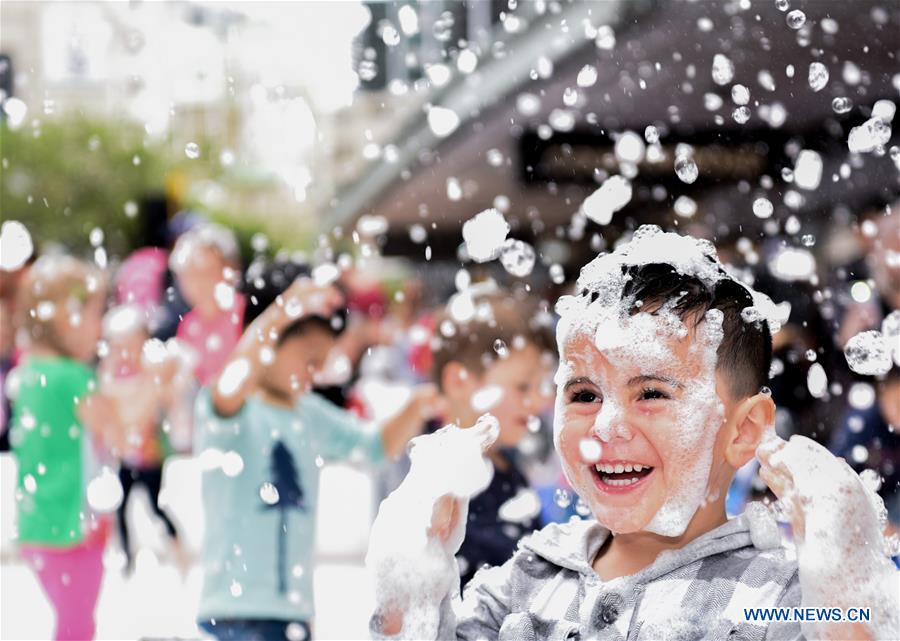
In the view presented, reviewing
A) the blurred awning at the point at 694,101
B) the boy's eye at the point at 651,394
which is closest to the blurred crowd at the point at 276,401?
the blurred awning at the point at 694,101

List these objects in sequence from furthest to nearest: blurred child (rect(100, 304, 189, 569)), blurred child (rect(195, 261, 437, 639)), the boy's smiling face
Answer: blurred child (rect(100, 304, 189, 569)) → blurred child (rect(195, 261, 437, 639)) → the boy's smiling face

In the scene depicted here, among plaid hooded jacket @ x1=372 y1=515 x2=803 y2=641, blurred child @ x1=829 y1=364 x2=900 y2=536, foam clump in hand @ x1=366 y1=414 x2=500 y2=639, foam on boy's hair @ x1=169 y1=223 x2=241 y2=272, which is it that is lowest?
blurred child @ x1=829 y1=364 x2=900 y2=536

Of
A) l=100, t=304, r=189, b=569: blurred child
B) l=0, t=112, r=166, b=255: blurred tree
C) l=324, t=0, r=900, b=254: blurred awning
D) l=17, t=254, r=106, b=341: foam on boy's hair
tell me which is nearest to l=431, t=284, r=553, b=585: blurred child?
l=17, t=254, r=106, b=341: foam on boy's hair

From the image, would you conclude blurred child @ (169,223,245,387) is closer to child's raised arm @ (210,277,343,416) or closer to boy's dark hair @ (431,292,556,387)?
child's raised arm @ (210,277,343,416)

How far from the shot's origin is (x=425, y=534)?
51.3 inches

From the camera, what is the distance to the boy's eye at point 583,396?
1314 mm

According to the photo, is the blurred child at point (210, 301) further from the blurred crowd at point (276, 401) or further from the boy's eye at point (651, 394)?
the boy's eye at point (651, 394)

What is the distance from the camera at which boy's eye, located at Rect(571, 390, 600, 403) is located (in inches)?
51.7

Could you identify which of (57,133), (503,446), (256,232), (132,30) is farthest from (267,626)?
(256,232)

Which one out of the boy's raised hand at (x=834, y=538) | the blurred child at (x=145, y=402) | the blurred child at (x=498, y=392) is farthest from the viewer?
the blurred child at (x=145, y=402)

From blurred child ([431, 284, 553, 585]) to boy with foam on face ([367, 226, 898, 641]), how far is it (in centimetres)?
65

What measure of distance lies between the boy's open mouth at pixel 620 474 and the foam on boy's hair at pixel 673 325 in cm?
3

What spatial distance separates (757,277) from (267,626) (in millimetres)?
1539

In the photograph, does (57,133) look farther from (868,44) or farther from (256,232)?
(868,44)
